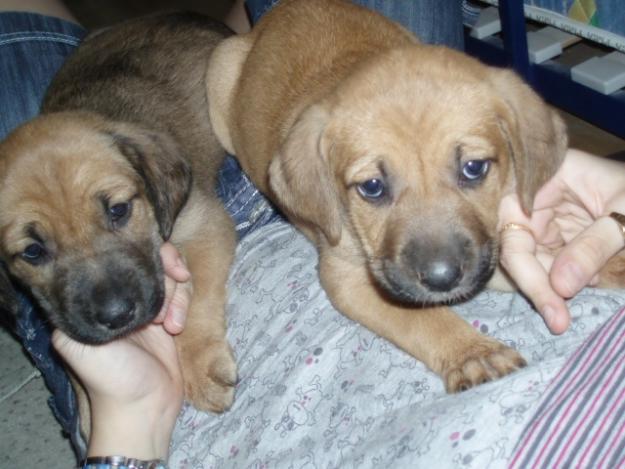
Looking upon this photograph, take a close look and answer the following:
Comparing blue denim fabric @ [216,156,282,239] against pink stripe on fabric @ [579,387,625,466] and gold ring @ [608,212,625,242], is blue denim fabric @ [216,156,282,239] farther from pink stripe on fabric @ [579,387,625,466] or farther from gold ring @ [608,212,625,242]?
pink stripe on fabric @ [579,387,625,466]

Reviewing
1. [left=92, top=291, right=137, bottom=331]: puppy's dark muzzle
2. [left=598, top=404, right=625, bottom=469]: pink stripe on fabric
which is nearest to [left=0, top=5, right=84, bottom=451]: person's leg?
[left=92, top=291, right=137, bottom=331]: puppy's dark muzzle

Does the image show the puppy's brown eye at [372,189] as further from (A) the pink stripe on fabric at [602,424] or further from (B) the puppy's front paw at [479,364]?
(A) the pink stripe on fabric at [602,424]

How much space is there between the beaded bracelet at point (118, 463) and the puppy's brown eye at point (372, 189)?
1.21 m

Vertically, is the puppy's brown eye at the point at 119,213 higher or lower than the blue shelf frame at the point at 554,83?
higher

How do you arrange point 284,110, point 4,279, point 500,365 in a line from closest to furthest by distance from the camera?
point 500,365
point 4,279
point 284,110

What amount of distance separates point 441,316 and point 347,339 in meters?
0.38

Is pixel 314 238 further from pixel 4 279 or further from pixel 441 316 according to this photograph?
pixel 4 279

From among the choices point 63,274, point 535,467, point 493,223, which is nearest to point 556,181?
point 493,223

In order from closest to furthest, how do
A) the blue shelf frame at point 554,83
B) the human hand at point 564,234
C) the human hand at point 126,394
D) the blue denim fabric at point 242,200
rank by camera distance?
the human hand at point 564,234
the human hand at point 126,394
the blue denim fabric at point 242,200
the blue shelf frame at point 554,83

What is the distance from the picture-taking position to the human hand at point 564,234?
2.11 metres

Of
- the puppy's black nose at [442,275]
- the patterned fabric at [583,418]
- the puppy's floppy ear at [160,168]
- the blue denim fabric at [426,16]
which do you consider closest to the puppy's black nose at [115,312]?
the puppy's floppy ear at [160,168]

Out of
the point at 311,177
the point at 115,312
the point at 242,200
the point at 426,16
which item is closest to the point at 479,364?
the point at 311,177

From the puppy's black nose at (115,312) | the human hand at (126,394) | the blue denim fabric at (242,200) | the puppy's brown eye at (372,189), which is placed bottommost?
the blue denim fabric at (242,200)

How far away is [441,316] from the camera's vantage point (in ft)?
8.66
